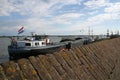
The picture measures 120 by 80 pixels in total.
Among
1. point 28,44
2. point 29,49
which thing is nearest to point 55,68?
point 29,49

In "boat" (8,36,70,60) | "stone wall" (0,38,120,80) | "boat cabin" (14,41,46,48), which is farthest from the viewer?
"boat cabin" (14,41,46,48)

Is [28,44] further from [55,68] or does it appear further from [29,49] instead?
[55,68]

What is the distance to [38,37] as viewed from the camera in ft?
176

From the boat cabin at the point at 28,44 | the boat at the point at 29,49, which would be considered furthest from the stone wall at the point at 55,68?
the boat cabin at the point at 28,44

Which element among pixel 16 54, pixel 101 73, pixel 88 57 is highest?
pixel 88 57

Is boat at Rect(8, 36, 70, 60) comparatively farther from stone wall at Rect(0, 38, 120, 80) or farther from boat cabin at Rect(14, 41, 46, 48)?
stone wall at Rect(0, 38, 120, 80)

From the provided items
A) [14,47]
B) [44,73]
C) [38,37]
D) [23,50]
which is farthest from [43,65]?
[38,37]

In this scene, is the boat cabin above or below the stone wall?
below

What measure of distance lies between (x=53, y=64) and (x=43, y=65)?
0.30 m

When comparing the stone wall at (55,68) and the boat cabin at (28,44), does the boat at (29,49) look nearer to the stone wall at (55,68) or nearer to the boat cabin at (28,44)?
the boat cabin at (28,44)

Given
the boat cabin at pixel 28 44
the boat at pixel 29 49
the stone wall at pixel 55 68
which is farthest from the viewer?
the boat cabin at pixel 28 44

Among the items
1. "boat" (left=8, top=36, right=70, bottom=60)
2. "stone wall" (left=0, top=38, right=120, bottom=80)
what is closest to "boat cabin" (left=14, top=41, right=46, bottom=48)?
"boat" (left=8, top=36, right=70, bottom=60)

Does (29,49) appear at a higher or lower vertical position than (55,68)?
lower

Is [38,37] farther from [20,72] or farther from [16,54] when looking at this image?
[20,72]
